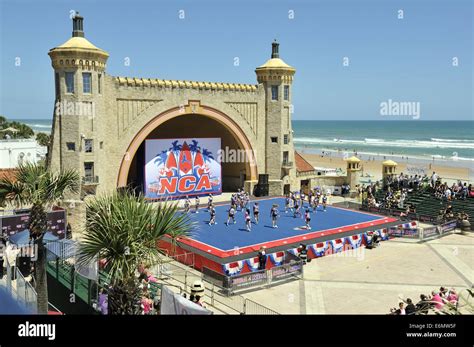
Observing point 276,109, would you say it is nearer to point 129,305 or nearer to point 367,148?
point 129,305

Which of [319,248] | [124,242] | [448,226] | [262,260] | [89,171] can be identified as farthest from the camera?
[89,171]

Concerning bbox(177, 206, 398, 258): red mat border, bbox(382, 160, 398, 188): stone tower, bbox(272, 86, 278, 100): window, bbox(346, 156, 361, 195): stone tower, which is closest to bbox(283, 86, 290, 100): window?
bbox(272, 86, 278, 100): window

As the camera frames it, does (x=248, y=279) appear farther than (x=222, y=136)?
No

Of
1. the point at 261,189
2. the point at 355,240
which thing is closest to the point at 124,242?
the point at 355,240

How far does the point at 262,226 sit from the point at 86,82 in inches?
619

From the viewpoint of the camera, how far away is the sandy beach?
228 ft

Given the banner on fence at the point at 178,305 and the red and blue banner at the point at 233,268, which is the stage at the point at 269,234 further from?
the banner on fence at the point at 178,305

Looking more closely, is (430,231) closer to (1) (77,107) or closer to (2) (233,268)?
(2) (233,268)

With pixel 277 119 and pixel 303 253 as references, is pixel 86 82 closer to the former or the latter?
pixel 277 119

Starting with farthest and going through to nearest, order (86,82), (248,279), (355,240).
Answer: (86,82), (355,240), (248,279)

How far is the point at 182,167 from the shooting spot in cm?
4069

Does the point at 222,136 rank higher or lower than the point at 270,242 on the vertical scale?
higher

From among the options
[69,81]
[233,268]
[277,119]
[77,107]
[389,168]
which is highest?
[69,81]

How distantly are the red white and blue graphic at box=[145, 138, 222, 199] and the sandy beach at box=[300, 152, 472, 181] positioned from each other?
30924mm
